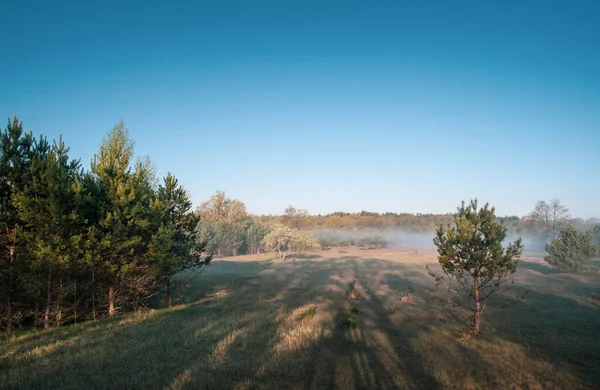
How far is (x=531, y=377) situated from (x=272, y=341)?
12394 mm

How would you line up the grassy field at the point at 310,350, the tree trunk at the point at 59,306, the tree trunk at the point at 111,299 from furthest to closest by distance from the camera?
the tree trunk at the point at 111,299 < the tree trunk at the point at 59,306 < the grassy field at the point at 310,350

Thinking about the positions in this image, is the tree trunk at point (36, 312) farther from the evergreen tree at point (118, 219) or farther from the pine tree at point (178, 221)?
the pine tree at point (178, 221)

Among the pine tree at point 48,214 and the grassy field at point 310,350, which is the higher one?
the pine tree at point 48,214

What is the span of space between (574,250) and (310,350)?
58.7m

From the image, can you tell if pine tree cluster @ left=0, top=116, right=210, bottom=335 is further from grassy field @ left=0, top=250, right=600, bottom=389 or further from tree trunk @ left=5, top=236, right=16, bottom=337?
grassy field @ left=0, top=250, right=600, bottom=389

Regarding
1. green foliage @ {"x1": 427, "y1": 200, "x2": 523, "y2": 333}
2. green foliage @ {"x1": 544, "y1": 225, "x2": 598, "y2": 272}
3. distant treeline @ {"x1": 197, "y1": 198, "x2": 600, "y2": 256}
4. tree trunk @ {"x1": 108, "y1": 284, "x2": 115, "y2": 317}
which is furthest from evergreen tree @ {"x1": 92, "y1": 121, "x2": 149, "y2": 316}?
green foliage @ {"x1": 544, "y1": 225, "x2": 598, "y2": 272}

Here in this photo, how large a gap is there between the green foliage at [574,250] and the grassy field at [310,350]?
2854cm

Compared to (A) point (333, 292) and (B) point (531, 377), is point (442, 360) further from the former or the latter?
(A) point (333, 292)

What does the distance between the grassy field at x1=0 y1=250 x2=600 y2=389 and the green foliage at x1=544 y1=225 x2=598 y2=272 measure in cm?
2854

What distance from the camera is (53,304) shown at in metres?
20.0

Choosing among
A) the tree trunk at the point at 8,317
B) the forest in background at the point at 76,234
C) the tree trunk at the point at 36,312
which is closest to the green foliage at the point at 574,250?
the forest in background at the point at 76,234

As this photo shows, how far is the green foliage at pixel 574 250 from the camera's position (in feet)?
167

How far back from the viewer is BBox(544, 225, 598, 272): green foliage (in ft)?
167

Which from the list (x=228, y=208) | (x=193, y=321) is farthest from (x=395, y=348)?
(x=228, y=208)
